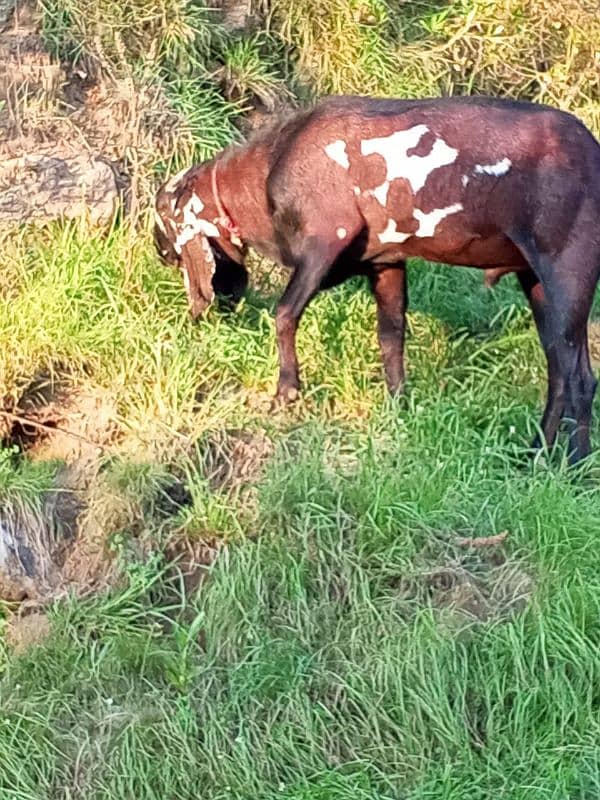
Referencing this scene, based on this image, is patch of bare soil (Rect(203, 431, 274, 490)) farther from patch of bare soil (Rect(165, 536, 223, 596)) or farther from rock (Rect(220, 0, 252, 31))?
rock (Rect(220, 0, 252, 31))

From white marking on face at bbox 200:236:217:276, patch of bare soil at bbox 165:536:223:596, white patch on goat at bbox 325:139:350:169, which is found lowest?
patch of bare soil at bbox 165:536:223:596

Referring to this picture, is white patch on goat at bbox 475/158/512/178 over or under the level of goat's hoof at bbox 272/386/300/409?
over

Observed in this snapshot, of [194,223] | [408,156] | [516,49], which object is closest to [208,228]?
[194,223]

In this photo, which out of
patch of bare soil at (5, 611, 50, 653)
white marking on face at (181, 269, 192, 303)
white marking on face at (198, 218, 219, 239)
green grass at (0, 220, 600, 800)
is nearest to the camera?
green grass at (0, 220, 600, 800)

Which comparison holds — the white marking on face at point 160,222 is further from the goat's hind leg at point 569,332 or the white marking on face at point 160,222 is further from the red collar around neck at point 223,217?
the goat's hind leg at point 569,332

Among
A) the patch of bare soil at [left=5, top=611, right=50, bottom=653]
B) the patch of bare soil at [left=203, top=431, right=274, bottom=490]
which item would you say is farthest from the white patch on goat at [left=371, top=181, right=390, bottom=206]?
the patch of bare soil at [left=5, top=611, right=50, bottom=653]

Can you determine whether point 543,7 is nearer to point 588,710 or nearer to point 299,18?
point 299,18

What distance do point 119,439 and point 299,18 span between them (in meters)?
3.26

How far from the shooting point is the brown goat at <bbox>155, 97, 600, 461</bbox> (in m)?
5.43

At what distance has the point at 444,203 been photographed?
5.59 metres

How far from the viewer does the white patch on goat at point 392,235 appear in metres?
5.69

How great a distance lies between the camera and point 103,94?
7.55 m

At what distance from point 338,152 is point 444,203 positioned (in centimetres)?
48

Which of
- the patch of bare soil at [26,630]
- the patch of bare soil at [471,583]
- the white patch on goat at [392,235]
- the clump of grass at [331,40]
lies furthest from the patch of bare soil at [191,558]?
the clump of grass at [331,40]
